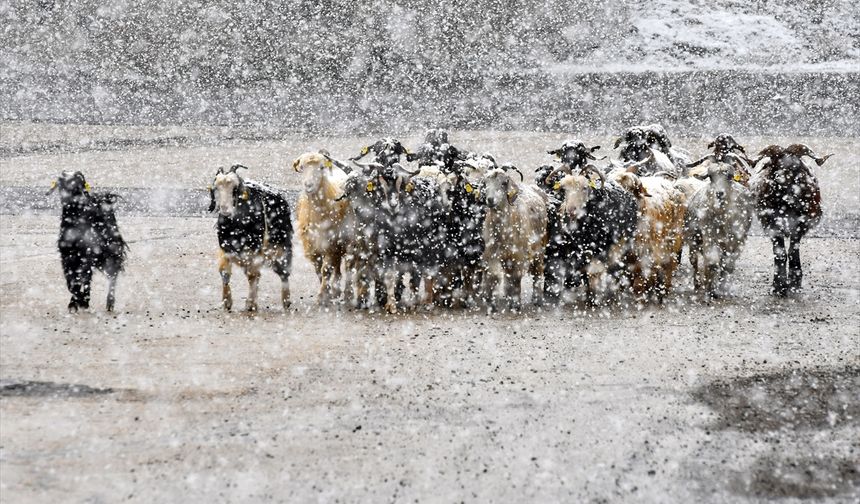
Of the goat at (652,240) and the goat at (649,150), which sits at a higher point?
the goat at (649,150)

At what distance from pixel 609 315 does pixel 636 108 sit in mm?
22696

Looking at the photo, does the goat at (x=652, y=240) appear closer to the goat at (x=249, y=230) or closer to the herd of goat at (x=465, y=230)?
the herd of goat at (x=465, y=230)

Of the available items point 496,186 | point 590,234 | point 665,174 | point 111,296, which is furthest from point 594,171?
point 111,296

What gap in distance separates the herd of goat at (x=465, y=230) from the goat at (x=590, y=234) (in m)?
0.01

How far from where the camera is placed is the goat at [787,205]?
1176 cm

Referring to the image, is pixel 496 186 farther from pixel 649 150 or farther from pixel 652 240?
pixel 649 150

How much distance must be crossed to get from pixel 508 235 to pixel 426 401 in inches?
145

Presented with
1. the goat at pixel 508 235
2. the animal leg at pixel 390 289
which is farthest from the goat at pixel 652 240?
the animal leg at pixel 390 289

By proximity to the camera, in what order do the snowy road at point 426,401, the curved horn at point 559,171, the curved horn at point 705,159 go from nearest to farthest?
the snowy road at point 426,401
the curved horn at point 559,171
the curved horn at point 705,159

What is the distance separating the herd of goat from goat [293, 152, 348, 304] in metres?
0.01

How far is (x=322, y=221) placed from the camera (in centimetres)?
1091

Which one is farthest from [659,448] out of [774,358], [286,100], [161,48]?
[161,48]

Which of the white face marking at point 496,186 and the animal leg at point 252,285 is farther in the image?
the white face marking at point 496,186

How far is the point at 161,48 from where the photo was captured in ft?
126
